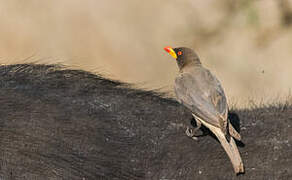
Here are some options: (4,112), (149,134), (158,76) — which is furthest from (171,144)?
(158,76)

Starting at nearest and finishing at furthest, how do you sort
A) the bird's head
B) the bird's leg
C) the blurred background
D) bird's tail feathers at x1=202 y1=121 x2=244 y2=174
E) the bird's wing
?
bird's tail feathers at x1=202 y1=121 x2=244 y2=174 → the bird's wing → the bird's leg → the bird's head → the blurred background

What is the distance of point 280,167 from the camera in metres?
3.83

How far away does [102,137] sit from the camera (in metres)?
3.92

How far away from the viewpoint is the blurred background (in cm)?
723

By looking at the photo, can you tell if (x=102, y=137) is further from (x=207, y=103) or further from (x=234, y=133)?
(x=234, y=133)

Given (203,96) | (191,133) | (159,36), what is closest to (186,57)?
(203,96)

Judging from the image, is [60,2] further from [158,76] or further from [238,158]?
[238,158]

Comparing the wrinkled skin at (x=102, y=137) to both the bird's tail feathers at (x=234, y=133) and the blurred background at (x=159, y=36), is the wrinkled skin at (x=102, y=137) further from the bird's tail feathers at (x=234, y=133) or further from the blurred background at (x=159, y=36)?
the blurred background at (x=159, y=36)

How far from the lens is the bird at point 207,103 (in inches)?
149

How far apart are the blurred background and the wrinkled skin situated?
2856mm

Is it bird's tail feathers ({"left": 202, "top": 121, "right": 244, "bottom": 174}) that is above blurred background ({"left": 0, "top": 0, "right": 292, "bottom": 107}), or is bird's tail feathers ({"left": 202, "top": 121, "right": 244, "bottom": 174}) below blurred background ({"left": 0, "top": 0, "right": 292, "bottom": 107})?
above

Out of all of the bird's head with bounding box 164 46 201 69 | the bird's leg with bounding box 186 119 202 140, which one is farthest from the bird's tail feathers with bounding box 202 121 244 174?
the bird's head with bounding box 164 46 201 69

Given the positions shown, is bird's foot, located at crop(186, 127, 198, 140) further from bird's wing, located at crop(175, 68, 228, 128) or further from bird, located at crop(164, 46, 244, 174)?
bird's wing, located at crop(175, 68, 228, 128)

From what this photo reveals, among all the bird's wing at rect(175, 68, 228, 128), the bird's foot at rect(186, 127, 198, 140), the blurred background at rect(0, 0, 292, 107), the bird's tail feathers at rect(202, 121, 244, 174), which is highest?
the bird's wing at rect(175, 68, 228, 128)
